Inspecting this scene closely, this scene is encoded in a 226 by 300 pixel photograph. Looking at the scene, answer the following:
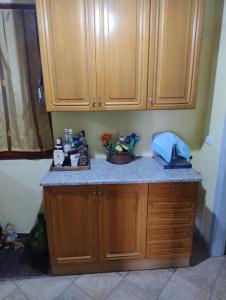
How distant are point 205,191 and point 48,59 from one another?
183 centimetres

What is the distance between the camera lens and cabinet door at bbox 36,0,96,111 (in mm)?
1521

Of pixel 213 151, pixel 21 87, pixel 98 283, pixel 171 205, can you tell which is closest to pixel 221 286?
pixel 171 205

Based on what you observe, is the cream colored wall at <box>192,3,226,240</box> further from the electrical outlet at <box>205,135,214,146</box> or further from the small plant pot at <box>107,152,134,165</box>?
the small plant pot at <box>107,152,134,165</box>

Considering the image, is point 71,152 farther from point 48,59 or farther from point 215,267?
point 215,267

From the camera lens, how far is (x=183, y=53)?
1652 mm

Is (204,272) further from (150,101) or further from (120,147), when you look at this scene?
(150,101)

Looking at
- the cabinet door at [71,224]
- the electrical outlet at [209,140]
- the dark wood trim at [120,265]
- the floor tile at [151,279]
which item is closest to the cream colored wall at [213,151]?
the electrical outlet at [209,140]

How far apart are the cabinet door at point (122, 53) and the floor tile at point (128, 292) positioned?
1434 mm

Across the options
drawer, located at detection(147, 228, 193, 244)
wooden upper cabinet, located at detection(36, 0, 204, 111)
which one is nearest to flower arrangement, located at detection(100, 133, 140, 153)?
wooden upper cabinet, located at detection(36, 0, 204, 111)

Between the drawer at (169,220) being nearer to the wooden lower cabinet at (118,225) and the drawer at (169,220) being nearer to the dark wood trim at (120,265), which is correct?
the wooden lower cabinet at (118,225)

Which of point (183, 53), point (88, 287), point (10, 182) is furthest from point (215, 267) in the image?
point (10, 182)

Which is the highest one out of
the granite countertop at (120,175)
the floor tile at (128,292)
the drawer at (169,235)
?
the granite countertop at (120,175)

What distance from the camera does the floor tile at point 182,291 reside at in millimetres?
1693

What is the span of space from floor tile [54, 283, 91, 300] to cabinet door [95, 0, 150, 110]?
4.81 feet
